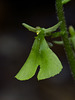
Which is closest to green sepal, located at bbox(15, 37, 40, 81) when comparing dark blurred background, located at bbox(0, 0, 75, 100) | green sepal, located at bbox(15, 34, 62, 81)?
green sepal, located at bbox(15, 34, 62, 81)

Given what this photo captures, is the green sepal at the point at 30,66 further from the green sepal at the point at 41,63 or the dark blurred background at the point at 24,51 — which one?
the dark blurred background at the point at 24,51

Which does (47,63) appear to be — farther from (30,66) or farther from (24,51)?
(24,51)

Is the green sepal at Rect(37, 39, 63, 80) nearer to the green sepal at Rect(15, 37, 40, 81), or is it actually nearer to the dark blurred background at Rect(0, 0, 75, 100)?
the green sepal at Rect(15, 37, 40, 81)

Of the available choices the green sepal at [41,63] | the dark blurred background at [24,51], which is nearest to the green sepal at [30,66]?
the green sepal at [41,63]

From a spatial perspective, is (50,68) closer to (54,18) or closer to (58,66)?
(58,66)

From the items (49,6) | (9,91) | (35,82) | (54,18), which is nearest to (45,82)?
(35,82)

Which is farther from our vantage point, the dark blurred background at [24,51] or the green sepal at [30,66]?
the dark blurred background at [24,51]

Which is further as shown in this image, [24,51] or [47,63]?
[24,51]

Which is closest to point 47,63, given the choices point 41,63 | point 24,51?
point 41,63
